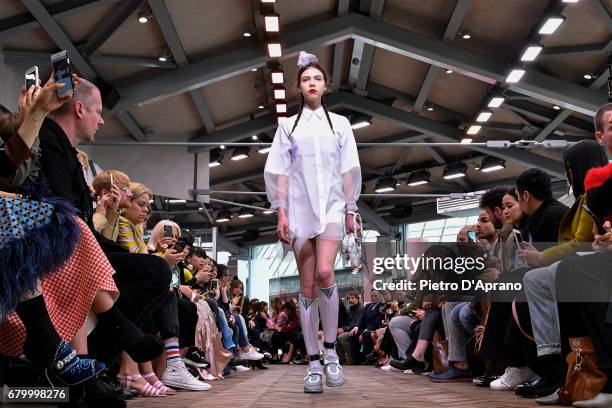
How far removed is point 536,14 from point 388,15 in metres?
1.89

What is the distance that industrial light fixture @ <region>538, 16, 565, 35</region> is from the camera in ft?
22.2

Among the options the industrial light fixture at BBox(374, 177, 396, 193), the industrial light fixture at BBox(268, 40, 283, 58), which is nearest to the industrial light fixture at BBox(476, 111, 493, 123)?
the industrial light fixture at BBox(268, 40, 283, 58)

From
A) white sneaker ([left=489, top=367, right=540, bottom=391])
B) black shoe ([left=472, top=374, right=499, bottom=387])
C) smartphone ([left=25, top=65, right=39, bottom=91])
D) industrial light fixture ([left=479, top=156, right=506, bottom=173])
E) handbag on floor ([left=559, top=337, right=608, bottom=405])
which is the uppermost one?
industrial light fixture ([left=479, top=156, right=506, bottom=173])

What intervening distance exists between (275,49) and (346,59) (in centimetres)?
270

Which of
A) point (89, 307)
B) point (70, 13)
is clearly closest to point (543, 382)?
point (89, 307)

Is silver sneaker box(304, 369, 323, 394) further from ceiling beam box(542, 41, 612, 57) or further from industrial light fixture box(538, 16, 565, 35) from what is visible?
ceiling beam box(542, 41, 612, 57)

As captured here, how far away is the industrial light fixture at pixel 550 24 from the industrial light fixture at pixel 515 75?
1074mm

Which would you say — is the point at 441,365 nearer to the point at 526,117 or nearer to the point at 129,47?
the point at 129,47

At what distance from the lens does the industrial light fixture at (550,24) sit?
6763 millimetres

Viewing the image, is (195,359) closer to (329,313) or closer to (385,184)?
(329,313)

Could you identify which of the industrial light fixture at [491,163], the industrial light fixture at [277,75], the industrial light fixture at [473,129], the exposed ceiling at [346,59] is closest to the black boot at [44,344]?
the exposed ceiling at [346,59]

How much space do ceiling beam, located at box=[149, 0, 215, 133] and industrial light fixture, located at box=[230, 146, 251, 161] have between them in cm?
190

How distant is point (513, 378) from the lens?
125 inches

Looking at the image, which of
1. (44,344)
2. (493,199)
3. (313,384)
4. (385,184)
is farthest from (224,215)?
(44,344)
